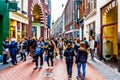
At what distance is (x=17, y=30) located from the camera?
3359cm

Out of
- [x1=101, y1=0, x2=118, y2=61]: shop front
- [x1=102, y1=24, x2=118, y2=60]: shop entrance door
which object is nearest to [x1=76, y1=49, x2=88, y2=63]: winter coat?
[x1=101, y1=0, x2=118, y2=61]: shop front

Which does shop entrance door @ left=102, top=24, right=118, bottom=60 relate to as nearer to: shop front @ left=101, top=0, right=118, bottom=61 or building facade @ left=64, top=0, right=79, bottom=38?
shop front @ left=101, top=0, right=118, bottom=61

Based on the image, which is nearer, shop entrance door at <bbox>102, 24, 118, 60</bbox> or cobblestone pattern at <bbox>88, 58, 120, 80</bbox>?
cobblestone pattern at <bbox>88, 58, 120, 80</bbox>

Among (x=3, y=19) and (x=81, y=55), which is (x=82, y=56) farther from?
(x=3, y=19)

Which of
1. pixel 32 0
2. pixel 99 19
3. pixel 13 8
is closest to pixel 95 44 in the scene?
pixel 99 19

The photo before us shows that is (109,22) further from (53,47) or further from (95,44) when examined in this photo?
(53,47)

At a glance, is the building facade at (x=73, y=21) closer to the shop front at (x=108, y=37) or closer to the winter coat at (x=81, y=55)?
the shop front at (x=108, y=37)

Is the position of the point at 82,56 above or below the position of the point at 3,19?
below

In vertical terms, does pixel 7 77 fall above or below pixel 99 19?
below

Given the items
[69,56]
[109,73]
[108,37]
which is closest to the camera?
[69,56]

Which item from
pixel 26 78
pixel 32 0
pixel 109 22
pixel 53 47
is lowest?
pixel 26 78

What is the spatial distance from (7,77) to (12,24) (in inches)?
646

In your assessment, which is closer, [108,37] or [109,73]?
[109,73]

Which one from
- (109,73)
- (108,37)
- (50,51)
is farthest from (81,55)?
(108,37)
